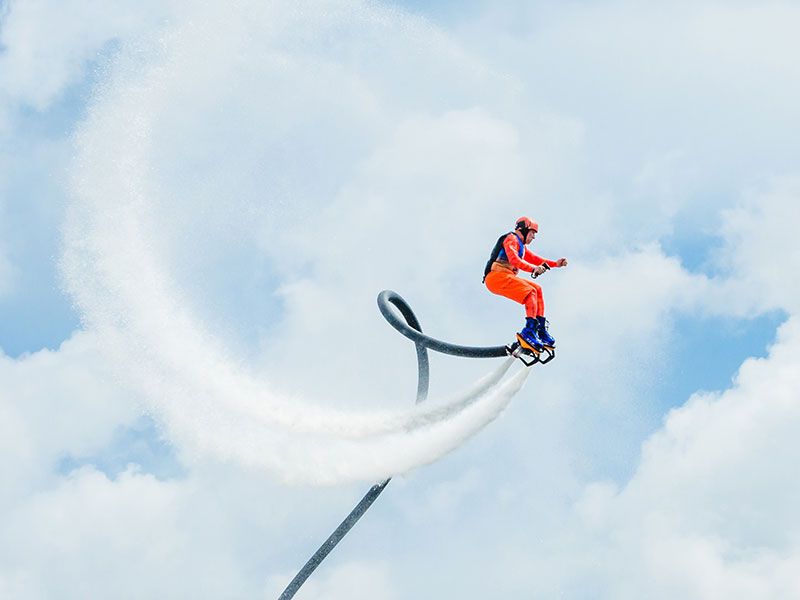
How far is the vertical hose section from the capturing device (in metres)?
41.2

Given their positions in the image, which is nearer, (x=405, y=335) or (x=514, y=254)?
(x=514, y=254)

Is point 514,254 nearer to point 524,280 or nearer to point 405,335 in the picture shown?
point 524,280

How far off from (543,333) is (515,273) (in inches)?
88.3

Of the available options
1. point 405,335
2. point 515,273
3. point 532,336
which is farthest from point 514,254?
point 405,335

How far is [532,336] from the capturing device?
128 feet

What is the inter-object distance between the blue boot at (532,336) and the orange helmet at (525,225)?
3.00 meters

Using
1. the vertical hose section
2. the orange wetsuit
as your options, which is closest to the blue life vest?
the orange wetsuit

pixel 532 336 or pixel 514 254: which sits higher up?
pixel 514 254

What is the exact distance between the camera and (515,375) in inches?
1663

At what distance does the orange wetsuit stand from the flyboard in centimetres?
191

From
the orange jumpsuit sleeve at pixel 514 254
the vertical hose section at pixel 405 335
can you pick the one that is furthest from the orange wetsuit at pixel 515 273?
the vertical hose section at pixel 405 335

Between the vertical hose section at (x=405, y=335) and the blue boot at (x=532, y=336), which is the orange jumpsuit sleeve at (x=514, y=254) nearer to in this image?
the blue boot at (x=532, y=336)

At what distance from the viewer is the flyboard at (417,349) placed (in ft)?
134

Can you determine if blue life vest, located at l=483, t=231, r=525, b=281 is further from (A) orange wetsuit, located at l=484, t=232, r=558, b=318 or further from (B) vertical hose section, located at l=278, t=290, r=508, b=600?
(B) vertical hose section, located at l=278, t=290, r=508, b=600
